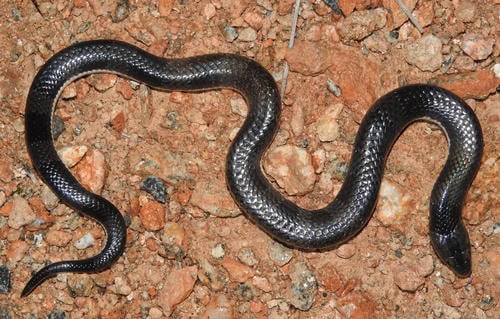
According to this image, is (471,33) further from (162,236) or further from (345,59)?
(162,236)

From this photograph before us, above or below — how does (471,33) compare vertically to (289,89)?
above

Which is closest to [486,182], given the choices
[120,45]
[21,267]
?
[120,45]

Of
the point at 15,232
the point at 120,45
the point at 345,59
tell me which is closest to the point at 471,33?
the point at 345,59

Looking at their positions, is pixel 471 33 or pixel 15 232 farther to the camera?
pixel 471 33

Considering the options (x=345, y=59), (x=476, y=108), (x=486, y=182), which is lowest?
(x=486, y=182)

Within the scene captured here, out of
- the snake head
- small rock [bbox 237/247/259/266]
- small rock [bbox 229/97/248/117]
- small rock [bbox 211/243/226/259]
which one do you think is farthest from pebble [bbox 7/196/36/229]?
the snake head

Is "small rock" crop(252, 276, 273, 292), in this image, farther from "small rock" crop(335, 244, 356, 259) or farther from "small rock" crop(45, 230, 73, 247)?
"small rock" crop(45, 230, 73, 247)
